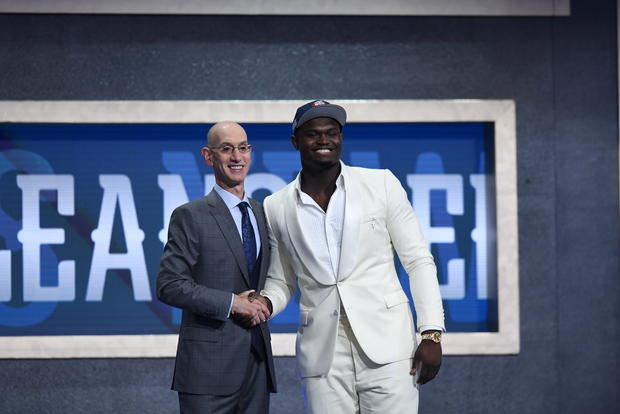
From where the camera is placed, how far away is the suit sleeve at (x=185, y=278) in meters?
2.86

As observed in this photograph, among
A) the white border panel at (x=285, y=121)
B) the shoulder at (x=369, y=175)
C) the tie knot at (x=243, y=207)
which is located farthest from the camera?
the white border panel at (x=285, y=121)

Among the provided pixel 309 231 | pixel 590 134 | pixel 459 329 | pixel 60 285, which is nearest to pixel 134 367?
pixel 60 285

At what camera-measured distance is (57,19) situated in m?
5.22

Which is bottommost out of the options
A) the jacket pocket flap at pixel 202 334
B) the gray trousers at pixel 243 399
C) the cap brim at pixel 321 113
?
the gray trousers at pixel 243 399

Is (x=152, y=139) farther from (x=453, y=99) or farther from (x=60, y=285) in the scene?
(x=453, y=99)

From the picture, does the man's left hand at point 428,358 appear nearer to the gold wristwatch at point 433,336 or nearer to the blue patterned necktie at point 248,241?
the gold wristwatch at point 433,336

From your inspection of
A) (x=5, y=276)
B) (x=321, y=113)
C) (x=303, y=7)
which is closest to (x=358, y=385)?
(x=321, y=113)

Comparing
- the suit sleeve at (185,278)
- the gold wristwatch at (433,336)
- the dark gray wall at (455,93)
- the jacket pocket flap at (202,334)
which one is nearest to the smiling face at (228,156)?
the suit sleeve at (185,278)

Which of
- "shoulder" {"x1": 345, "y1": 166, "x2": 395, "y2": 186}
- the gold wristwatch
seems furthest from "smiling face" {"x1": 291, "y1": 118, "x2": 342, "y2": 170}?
the gold wristwatch

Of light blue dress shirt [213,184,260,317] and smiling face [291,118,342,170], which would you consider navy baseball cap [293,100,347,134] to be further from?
light blue dress shirt [213,184,260,317]

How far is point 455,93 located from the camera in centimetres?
529

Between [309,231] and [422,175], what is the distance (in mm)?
2647

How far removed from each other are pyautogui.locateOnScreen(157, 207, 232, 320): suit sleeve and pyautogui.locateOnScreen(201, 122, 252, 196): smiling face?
8.4 inches

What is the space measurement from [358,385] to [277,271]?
582 mm
